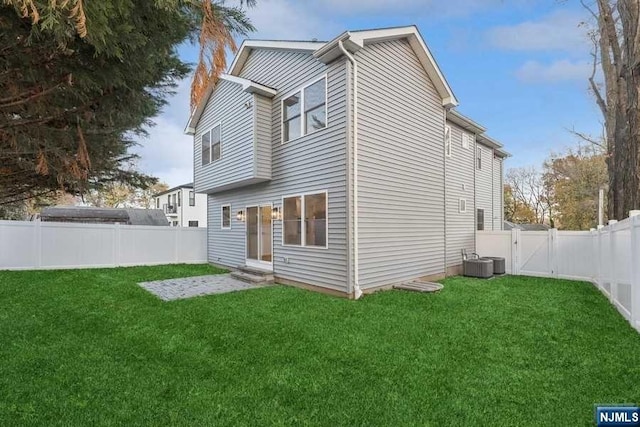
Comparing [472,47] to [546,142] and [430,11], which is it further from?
[546,142]

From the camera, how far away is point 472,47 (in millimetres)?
13570

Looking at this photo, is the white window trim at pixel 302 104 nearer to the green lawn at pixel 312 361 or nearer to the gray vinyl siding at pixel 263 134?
the gray vinyl siding at pixel 263 134

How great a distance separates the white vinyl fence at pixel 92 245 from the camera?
34.3 feet

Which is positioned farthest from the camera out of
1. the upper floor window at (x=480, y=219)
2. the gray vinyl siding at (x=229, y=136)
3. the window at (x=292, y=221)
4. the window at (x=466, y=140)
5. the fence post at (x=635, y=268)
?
the upper floor window at (x=480, y=219)

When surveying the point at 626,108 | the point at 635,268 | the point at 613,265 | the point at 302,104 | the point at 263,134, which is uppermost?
the point at 302,104

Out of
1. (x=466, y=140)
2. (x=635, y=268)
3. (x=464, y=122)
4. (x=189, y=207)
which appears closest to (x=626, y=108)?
(x=635, y=268)

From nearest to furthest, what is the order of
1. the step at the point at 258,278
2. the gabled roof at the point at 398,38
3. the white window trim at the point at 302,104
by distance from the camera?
the gabled roof at the point at 398,38, the white window trim at the point at 302,104, the step at the point at 258,278

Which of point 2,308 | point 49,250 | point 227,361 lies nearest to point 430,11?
point 227,361

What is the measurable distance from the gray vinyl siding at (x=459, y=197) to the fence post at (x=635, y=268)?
5877mm

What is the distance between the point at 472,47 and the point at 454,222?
7.31 m

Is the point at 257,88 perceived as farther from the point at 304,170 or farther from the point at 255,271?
the point at 255,271

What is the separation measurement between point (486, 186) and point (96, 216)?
23.4m

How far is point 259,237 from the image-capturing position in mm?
10352

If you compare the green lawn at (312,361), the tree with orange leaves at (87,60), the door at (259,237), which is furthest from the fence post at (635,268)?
the door at (259,237)
